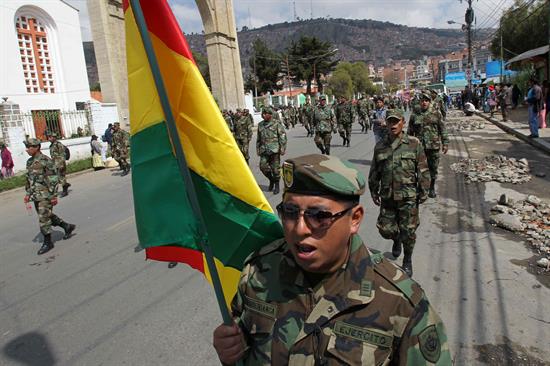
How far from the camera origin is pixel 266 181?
9.56 metres

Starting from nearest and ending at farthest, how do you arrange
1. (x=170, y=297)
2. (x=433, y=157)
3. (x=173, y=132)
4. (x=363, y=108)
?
1. (x=173, y=132)
2. (x=170, y=297)
3. (x=433, y=157)
4. (x=363, y=108)

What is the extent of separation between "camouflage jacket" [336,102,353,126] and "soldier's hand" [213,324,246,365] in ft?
44.0

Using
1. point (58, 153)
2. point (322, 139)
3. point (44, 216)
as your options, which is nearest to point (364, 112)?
point (322, 139)

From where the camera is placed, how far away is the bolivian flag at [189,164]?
5.55ft

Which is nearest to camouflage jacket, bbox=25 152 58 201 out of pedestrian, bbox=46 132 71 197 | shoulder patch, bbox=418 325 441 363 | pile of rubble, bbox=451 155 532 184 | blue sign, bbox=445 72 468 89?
pedestrian, bbox=46 132 71 197

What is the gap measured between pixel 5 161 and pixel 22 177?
814mm

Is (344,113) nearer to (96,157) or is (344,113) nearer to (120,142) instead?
(120,142)

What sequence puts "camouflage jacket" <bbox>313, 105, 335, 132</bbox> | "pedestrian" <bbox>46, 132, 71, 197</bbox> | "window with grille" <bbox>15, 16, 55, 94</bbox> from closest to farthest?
1. "pedestrian" <bbox>46, 132, 71, 197</bbox>
2. "camouflage jacket" <bbox>313, 105, 335, 132</bbox>
3. "window with grille" <bbox>15, 16, 55, 94</bbox>

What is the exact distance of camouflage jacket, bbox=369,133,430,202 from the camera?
4051 mm

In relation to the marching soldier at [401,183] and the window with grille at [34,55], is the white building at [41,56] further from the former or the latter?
the marching soldier at [401,183]

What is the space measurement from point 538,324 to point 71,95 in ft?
90.6

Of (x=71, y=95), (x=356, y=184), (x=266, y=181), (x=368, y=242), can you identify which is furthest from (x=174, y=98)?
(x=71, y=95)

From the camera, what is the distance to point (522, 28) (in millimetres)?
34812

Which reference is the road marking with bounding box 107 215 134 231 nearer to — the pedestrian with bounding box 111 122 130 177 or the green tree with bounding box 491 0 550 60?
the pedestrian with bounding box 111 122 130 177
